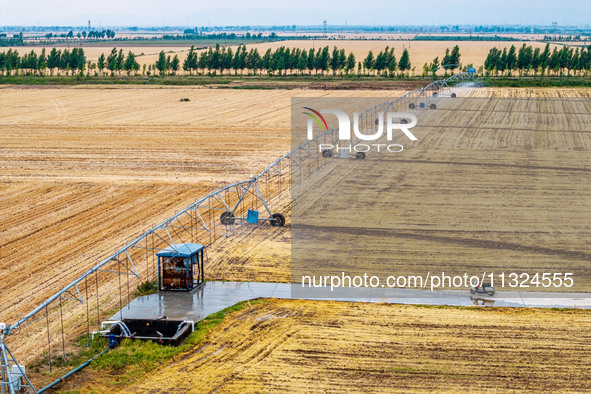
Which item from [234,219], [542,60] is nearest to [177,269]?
[234,219]

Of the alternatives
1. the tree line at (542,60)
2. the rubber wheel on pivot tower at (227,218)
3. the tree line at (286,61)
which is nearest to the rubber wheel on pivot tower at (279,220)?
the rubber wheel on pivot tower at (227,218)

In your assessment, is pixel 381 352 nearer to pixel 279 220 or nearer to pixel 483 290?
pixel 483 290

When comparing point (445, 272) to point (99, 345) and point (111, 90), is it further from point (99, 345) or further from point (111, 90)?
point (111, 90)

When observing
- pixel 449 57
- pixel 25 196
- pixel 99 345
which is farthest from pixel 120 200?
pixel 449 57

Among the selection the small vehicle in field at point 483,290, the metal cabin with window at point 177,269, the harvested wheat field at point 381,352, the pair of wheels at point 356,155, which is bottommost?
the harvested wheat field at point 381,352

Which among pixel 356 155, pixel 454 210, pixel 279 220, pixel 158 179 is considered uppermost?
pixel 356 155

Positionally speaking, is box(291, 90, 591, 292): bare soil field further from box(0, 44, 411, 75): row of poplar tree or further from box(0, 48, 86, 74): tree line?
box(0, 48, 86, 74): tree line

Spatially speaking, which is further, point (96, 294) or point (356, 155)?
point (356, 155)

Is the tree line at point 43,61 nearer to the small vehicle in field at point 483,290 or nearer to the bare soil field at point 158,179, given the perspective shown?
the bare soil field at point 158,179
